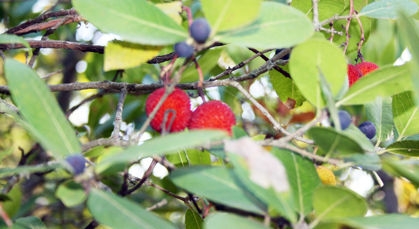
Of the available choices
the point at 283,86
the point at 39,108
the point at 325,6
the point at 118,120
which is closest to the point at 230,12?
the point at 39,108

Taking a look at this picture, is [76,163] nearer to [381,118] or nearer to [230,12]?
[230,12]

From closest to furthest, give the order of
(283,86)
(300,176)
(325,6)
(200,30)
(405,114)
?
(200,30), (300,176), (405,114), (325,6), (283,86)

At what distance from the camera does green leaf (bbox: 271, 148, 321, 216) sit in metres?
0.76

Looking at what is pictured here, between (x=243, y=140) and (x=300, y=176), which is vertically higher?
(x=243, y=140)

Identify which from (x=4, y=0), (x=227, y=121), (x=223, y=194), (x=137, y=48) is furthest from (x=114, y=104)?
(x=223, y=194)

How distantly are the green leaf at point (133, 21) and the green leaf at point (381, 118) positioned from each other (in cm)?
83

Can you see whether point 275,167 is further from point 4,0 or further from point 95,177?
point 4,0

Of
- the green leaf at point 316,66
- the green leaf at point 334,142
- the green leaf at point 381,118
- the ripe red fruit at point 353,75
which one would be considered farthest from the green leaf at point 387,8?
the green leaf at point 334,142

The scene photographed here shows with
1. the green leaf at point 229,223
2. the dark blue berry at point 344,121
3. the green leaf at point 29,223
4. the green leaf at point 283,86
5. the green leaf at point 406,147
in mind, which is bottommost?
the green leaf at point 29,223

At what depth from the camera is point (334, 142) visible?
0.69 meters

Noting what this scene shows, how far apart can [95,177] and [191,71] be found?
14.9 inches

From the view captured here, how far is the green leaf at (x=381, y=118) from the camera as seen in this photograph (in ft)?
4.01

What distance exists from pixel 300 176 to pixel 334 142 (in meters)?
0.13

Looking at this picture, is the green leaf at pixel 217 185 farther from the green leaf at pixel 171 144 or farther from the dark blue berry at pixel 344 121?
the dark blue berry at pixel 344 121
